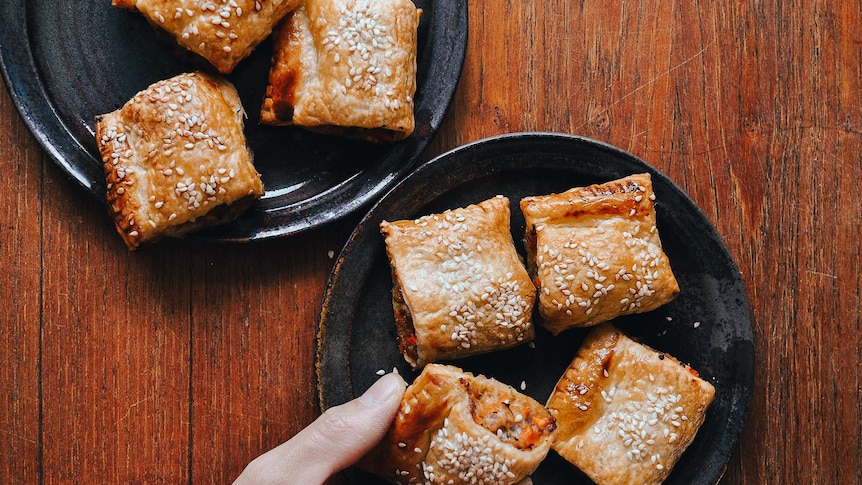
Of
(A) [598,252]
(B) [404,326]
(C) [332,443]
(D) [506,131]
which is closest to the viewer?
(C) [332,443]

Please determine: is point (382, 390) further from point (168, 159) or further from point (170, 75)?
point (170, 75)

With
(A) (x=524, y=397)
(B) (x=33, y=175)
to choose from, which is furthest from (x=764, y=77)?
(B) (x=33, y=175)

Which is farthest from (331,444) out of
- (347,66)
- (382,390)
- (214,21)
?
(214,21)

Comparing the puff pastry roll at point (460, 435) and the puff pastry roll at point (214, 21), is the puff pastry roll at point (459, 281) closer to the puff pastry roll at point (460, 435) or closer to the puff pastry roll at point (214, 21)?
the puff pastry roll at point (460, 435)

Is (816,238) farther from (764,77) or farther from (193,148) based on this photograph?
(193,148)

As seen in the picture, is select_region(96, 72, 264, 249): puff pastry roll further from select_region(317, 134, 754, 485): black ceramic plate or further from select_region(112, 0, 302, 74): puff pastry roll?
select_region(317, 134, 754, 485): black ceramic plate

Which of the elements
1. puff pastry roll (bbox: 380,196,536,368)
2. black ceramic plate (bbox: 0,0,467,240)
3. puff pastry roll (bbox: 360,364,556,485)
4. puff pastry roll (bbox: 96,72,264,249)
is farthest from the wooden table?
puff pastry roll (bbox: 360,364,556,485)

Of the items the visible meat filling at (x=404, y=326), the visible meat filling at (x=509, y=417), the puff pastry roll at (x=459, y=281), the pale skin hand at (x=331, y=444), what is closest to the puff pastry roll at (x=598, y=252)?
the puff pastry roll at (x=459, y=281)
